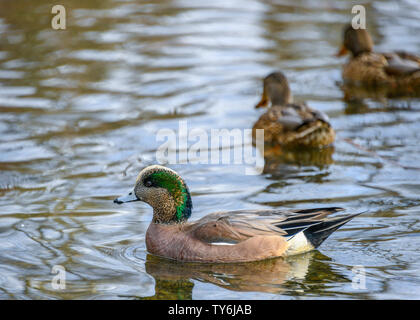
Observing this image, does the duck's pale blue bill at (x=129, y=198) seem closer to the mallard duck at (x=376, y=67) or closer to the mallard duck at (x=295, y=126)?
the mallard duck at (x=295, y=126)

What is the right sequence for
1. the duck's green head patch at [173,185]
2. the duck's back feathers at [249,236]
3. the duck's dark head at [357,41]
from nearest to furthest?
the duck's back feathers at [249,236] → the duck's green head patch at [173,185] → the duck's dark head at [357,41]

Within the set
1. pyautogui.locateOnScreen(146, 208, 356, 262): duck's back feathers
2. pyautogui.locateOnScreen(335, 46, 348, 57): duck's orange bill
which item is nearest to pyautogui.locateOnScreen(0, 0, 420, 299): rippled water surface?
pyautogui.locateOnScreen(146, 208, 356, 262): duck's back feathers

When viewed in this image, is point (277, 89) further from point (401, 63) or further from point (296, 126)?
point (401, 63)

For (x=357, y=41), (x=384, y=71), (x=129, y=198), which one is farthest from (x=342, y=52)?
(x=129, y=198)

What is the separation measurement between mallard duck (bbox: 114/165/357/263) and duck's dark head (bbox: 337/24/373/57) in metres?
6.42

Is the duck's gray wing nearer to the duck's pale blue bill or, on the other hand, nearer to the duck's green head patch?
the duck's green head patch

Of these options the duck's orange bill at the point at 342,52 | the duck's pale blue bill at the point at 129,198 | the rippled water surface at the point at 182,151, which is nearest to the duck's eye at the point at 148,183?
the duck's pale blue bill at the point at 129,198

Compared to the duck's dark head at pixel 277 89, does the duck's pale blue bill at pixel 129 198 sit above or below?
below

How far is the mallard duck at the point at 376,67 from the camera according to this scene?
472 inches

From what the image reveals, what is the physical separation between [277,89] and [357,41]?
8.71 ft

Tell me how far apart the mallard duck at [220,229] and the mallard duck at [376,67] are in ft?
18.2

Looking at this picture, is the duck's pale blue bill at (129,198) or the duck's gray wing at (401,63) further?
the duck's gray wing at (401,63)

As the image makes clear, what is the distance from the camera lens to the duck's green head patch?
7.05 m

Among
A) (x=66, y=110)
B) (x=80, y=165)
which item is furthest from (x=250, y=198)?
(x=66, y=110)
